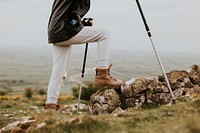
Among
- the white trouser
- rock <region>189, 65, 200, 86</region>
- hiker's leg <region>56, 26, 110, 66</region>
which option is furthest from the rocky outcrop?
hiker's leg <region>56, 26, 110, 66</region>

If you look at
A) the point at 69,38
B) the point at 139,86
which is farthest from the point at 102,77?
the point at 139,86

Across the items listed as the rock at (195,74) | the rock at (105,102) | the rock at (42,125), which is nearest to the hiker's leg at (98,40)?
the rock at (105,102)

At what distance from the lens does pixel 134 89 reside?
10250 mm

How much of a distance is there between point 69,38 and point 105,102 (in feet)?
8.27

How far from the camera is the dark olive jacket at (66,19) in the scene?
8.20 m

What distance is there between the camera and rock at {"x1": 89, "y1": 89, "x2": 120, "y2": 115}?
9.95 meters

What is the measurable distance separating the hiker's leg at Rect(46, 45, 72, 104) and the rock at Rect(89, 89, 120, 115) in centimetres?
159

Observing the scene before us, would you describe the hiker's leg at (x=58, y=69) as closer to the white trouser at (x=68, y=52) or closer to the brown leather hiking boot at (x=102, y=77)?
the white trouser at (x=68, y=52)

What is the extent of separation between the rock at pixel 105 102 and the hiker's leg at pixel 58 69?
5.21 feet

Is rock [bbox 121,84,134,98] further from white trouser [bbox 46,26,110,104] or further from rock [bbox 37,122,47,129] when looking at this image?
rock [bbox 37,122,47,129]

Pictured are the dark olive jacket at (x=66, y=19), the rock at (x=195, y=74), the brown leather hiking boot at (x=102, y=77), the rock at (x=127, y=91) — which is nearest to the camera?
the dark olive jacket at (x=66, y=19)

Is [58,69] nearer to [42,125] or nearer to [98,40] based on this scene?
[98,40]

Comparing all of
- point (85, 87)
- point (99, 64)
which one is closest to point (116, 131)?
point (99, 64)

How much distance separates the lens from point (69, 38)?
8.20 metres
